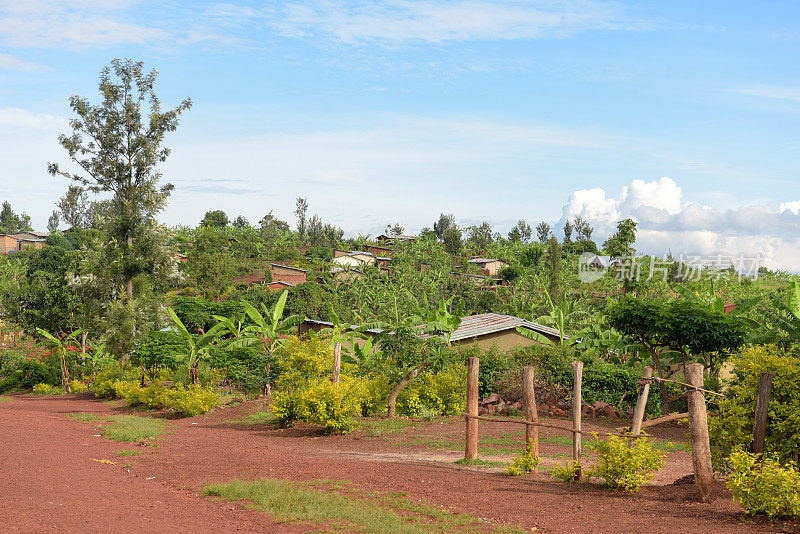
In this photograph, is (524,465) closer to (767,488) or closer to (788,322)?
(767,488)

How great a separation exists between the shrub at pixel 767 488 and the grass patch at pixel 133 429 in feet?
37.2

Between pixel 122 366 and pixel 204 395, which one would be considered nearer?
pixel 204 395

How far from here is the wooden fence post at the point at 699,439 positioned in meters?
7.79

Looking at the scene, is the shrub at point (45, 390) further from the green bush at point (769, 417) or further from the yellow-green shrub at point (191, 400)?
the green bush at point (769, 417)

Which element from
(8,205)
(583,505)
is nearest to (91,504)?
(583,505)

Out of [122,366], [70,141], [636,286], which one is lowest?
[122,366]

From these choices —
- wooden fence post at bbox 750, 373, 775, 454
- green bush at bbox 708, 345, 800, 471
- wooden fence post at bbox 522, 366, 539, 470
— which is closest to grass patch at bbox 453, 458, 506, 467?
wooden fence post at bbox 522, 366, 539, 470

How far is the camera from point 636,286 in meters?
27.0

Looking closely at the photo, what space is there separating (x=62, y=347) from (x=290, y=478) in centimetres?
2358

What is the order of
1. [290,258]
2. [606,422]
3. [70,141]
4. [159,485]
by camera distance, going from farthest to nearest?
[290,258]
[70,141]
[606,422]
[159,485]

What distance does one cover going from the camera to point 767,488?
6.84 m

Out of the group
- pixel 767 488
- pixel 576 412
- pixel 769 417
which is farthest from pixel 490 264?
pixel 767 488

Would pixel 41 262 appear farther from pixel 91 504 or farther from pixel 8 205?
pixel 8 205

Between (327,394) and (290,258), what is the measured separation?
6086cm
